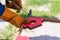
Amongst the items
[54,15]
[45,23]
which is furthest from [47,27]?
[54,15]

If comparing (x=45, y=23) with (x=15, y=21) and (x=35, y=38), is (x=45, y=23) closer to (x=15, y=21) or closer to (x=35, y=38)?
(x=35, y=38)

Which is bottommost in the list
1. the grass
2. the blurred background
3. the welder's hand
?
the grass

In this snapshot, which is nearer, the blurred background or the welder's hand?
the welder's hand

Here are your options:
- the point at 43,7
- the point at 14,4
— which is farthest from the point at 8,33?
the point at 43,7

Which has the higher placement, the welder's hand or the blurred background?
the welder's hand

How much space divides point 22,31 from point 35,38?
0.21 ft

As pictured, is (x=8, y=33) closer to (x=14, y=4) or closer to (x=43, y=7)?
(x=14, y=4)

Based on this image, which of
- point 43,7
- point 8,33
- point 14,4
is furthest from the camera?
point 43,7

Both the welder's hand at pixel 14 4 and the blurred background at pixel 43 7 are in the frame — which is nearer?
the welder's hand at pixel 14 4

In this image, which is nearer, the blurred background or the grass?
the grass

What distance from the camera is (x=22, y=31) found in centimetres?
92

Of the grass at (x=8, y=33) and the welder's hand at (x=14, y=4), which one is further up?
the welder's hand at (x=14, y=4)

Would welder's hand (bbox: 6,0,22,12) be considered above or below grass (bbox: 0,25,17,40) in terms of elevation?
above

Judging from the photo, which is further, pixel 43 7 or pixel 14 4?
pixel 43 7
